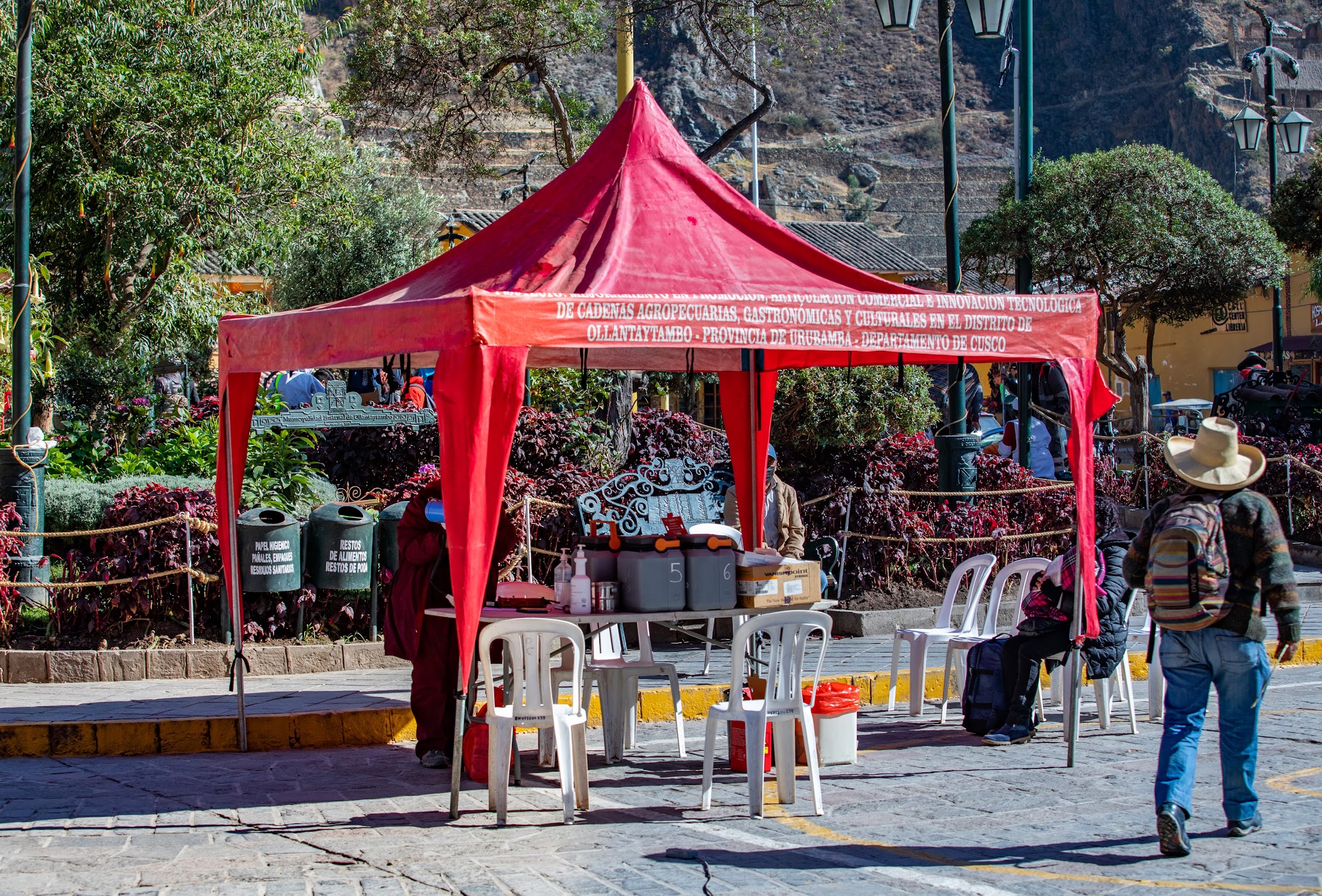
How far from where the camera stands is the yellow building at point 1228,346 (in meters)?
42.3

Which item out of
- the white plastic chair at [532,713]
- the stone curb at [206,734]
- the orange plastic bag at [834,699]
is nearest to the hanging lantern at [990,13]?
the orange plastic bag at [834,699]

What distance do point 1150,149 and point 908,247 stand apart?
1750 inches

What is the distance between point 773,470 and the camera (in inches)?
436

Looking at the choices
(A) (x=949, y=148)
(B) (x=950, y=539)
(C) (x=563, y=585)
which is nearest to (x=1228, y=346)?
(A) (x=949, y=148)

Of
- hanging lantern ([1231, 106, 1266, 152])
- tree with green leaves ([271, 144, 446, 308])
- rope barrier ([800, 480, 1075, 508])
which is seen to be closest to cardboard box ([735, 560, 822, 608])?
rope barrier ([800, 480, 1075, 508])

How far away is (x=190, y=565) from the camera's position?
10.2 meters

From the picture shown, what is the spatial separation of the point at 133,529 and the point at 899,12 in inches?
315

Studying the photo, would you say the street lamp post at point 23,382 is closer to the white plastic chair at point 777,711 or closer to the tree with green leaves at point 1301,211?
the white plastic chair at point 777,711

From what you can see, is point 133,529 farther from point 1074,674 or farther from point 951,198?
point 951,198

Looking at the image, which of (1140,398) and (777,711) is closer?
(777,711)

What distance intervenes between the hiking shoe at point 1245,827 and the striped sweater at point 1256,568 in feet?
2.57

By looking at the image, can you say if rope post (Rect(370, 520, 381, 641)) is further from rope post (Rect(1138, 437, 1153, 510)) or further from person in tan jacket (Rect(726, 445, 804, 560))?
rope post (Rect(1138, 437, 1153, 510))

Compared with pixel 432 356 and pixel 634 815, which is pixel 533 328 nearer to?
pixel 634 815

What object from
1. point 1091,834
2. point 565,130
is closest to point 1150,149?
point 565,130
